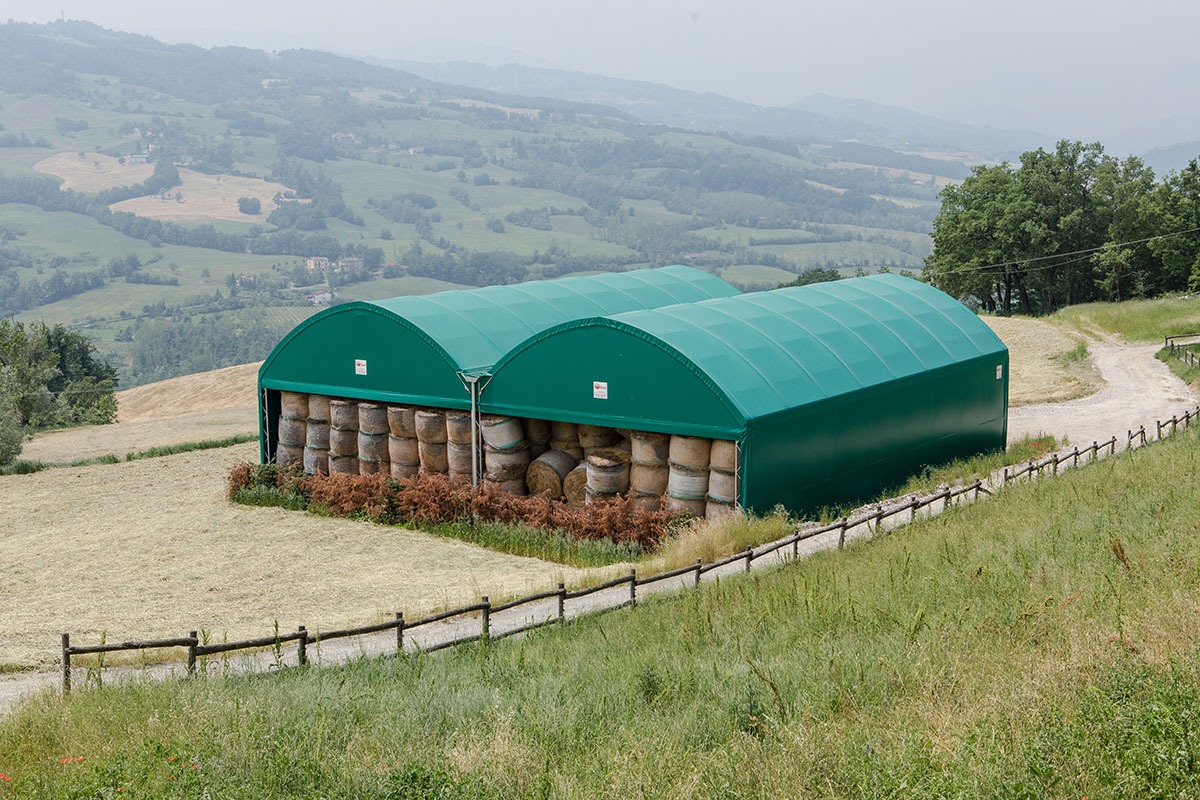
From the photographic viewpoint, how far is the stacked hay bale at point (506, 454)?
25.5 m

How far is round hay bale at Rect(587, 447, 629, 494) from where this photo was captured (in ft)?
78.1

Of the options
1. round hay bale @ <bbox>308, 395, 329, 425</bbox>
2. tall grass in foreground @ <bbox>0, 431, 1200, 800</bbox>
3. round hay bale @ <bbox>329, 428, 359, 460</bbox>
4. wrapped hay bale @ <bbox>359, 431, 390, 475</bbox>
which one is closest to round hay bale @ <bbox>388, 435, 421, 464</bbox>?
wrapped hay bale @ <bbox>359, 431, 390, 475</bbox>

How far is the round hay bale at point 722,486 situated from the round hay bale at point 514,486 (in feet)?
15.1

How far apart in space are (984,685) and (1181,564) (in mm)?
3690

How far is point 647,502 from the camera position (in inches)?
923

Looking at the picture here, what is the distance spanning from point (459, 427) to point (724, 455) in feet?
21.9

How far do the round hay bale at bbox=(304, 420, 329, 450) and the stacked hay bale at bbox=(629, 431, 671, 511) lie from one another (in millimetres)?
9192

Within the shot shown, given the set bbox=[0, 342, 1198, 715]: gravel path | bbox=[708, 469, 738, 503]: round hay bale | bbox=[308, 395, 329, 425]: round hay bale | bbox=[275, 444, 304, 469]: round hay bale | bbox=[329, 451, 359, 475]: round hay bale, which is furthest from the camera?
bbox=[275, 444, 304, 469]: round hay bale

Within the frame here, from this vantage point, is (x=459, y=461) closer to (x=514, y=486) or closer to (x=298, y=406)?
(x=514, y=486)

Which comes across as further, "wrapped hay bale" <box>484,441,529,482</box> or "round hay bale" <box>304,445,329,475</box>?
"round hay bale" <box>304,445,329,475</box>

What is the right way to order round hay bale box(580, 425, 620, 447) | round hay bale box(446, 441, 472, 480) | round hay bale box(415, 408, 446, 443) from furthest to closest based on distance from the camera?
round hay bale box(415, 408, 446, 443)
round hay bale box(446, 441, 472, 480)
round hay bale box(580, 425, 620, 447)

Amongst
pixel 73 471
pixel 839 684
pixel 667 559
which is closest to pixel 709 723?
pixel 839 684

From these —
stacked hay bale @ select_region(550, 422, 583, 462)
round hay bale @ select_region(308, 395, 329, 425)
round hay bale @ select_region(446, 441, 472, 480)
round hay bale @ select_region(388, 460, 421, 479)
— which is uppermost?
stacked hay bale @ select_region(550, 422, 583, 462)

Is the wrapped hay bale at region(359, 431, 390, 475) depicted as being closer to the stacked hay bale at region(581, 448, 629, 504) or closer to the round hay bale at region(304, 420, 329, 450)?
the round hay bale at region(304, 420, 329, 450)
